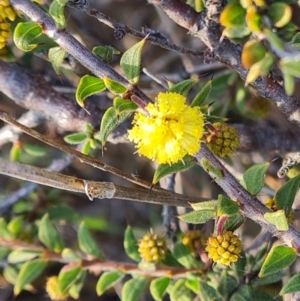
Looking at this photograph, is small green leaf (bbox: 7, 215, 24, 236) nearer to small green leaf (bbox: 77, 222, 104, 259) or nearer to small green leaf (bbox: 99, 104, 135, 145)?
small green leaf (bbox: 77, 222, 104, 259)

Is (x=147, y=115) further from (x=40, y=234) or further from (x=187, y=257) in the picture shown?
(x=40, y=234)

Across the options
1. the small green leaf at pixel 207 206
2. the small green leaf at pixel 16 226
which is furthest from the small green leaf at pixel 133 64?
the small green leaf at pixel 16 226

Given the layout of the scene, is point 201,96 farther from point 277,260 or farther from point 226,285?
point 226,285

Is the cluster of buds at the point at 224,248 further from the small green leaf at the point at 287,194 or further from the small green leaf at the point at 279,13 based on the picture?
the small green leaf at the point at 279,13

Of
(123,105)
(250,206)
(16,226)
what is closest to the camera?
(123,105)

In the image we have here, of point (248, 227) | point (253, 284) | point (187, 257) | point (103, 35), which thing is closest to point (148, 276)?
point (187, 257)

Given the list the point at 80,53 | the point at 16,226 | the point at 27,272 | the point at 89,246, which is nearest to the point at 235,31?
the point at 80,53
